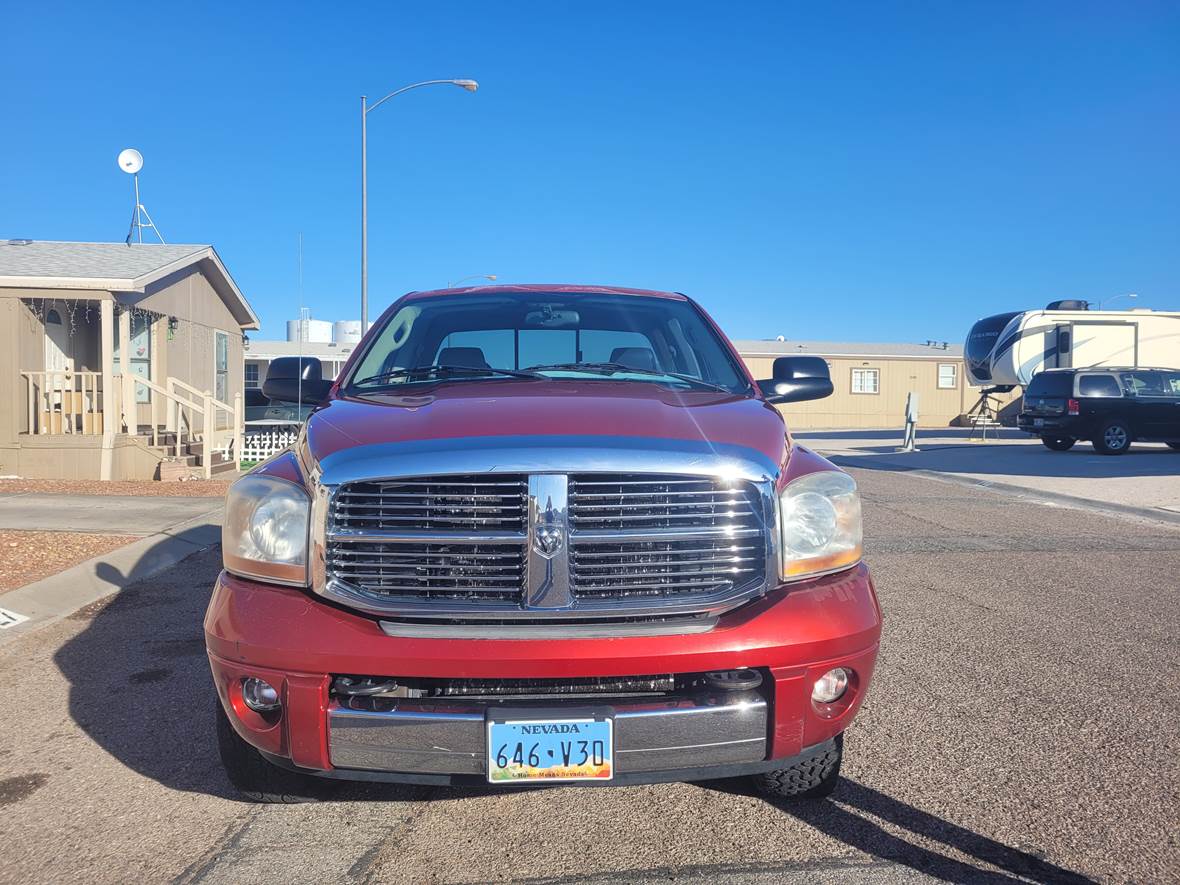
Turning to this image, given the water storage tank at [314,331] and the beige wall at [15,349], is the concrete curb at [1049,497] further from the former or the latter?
the water storage tank at [314,331]

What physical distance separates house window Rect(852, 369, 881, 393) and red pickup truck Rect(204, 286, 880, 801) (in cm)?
3978

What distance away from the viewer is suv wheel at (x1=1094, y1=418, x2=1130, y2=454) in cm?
1977

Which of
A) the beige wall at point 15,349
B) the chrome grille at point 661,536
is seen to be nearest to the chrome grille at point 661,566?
the chrome grille at point 661,536

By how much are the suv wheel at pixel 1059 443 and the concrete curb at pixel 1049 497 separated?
A: 5.40 meters

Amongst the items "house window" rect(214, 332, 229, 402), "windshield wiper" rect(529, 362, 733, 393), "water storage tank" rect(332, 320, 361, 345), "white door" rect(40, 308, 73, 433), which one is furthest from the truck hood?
"water storage tank" rect(332, 320, 361, 345)

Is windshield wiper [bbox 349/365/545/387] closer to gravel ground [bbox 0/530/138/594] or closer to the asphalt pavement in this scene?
the asphalt pavement

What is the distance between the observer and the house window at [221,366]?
19697 millimetres

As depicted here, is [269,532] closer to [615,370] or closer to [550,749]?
[550,749]

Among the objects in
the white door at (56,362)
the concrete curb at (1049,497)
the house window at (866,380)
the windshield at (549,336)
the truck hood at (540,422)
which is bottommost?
the concrete curb at (1049,497)

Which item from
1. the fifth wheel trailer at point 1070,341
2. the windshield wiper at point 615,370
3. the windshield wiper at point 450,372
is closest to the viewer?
the windshield wiper at point 450,372

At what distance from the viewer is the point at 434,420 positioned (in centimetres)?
289

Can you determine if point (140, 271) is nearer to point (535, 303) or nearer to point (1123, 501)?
point (535, 303)

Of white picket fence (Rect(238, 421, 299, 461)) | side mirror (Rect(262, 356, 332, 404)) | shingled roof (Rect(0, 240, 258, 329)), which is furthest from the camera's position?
white picket fence (Rect(238, 421, 299, 461))

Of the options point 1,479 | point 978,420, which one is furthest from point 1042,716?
point 978,420
